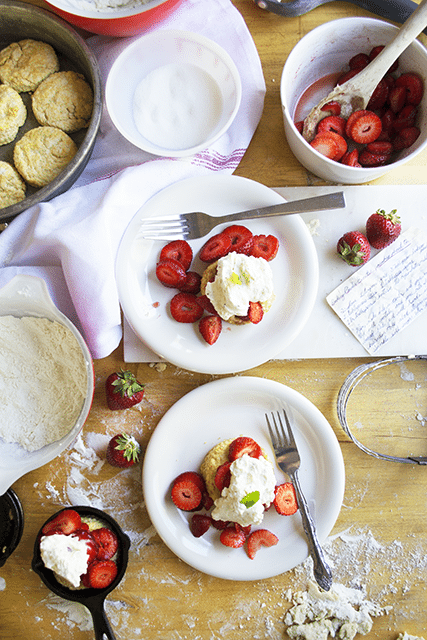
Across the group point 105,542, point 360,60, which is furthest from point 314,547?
point 360,60

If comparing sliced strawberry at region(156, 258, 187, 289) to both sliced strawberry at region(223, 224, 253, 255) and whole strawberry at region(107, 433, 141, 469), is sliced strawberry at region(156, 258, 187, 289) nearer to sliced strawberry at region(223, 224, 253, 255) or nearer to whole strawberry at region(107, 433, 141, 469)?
sliced strawberry at region(223, 224, 253, 255)

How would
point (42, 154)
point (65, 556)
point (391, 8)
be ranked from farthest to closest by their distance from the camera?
point (391, 8) → point (42, 154) → point (65, 556)

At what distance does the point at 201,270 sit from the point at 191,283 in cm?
6

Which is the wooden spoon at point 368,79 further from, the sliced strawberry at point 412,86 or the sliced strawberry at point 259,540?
the sliced strawberry at point 259,540

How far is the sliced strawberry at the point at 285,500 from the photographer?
1.12 meters

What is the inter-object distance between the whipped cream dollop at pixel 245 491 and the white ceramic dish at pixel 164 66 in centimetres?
73

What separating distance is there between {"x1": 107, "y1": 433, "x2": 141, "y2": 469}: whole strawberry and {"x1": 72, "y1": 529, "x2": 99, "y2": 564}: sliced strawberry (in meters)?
0.16

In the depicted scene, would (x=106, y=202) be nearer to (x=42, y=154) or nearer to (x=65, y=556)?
(x=42, y=154)

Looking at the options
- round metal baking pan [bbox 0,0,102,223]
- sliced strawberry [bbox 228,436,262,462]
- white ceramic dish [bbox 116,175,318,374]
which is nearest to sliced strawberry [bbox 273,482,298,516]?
sliced strawberry [bbox 228,436,262,462]

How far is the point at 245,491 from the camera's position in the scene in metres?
1.04

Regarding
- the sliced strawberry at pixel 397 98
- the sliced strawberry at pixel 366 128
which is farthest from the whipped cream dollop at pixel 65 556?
the sliced strawberry at pixel 397 98

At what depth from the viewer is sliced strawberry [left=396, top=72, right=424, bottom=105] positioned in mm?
1108

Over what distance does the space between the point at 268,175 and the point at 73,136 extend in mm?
496

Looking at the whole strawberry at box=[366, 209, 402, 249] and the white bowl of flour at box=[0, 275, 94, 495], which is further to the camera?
the whole strawberry at box=[366, 209, 402, 249]
